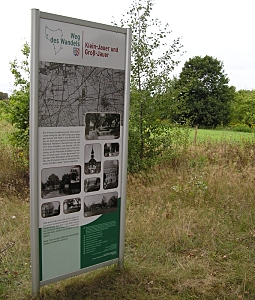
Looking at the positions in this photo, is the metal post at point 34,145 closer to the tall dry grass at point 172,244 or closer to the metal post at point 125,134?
the tall dry grass at point 172,244

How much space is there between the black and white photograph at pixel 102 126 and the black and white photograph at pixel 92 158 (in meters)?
0.09

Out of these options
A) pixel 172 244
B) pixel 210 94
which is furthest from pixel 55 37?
pixel 210 94

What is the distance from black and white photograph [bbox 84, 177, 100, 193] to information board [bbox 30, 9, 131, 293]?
1 centimetres

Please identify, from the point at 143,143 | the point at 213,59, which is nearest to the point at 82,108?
the point at 143,143

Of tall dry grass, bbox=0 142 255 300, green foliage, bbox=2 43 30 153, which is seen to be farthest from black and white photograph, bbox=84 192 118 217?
green foliage, bbox=2 43 30 153

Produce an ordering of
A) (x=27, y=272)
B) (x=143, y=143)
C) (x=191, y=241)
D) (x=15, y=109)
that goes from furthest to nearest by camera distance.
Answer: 1. (x=15, y=109)
2. (x=143, y=143)
3. (x=191, y=241)
4. (x=27, y=272)

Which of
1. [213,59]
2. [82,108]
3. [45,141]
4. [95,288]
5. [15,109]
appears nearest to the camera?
[45,141]

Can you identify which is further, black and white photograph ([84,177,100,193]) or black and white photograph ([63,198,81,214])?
black and white photograph ([84,177,100,193])

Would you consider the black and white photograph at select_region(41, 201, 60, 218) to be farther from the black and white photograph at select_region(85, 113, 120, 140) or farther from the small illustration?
the small illustration

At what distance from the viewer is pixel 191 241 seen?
4.59 meters

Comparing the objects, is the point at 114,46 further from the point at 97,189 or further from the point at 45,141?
the point at 97,189

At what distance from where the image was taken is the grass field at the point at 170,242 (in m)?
3.52

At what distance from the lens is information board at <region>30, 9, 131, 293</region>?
298 cm

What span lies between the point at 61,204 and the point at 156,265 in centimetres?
154
